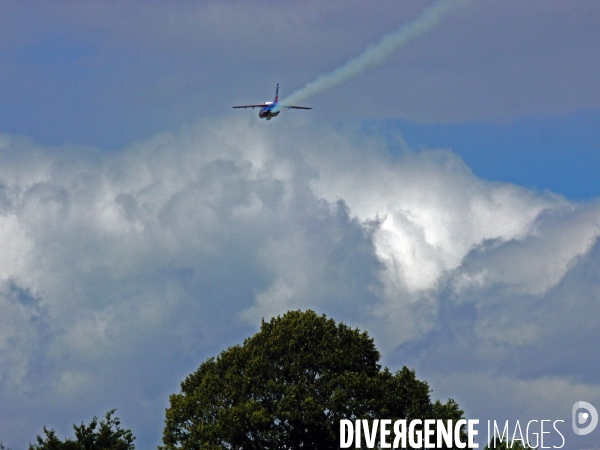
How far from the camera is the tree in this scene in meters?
123

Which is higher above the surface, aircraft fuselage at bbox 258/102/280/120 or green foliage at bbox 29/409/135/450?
aircraft fuselage at bbox 258/102/280/120

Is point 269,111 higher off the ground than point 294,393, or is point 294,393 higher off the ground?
point 269,111

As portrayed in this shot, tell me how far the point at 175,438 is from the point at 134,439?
518 centimetres

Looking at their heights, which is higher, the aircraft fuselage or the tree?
the aircraft fuselage

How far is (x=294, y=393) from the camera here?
407 ft

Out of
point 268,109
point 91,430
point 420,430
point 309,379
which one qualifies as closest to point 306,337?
point 309,379

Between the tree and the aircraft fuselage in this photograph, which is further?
the aircraft fuselage

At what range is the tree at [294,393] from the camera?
123m

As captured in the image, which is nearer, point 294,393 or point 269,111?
point 294,393

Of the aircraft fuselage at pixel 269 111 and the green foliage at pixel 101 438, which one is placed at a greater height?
the aircraft fuselage at pixel 269 111

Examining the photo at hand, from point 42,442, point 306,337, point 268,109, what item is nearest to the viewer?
point 42,442

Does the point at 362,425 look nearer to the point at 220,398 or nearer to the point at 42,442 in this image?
the point at 220,398

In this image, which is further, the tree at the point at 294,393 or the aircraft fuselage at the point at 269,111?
the aircraft fuselage at the point at 269,111

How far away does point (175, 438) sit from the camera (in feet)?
424
